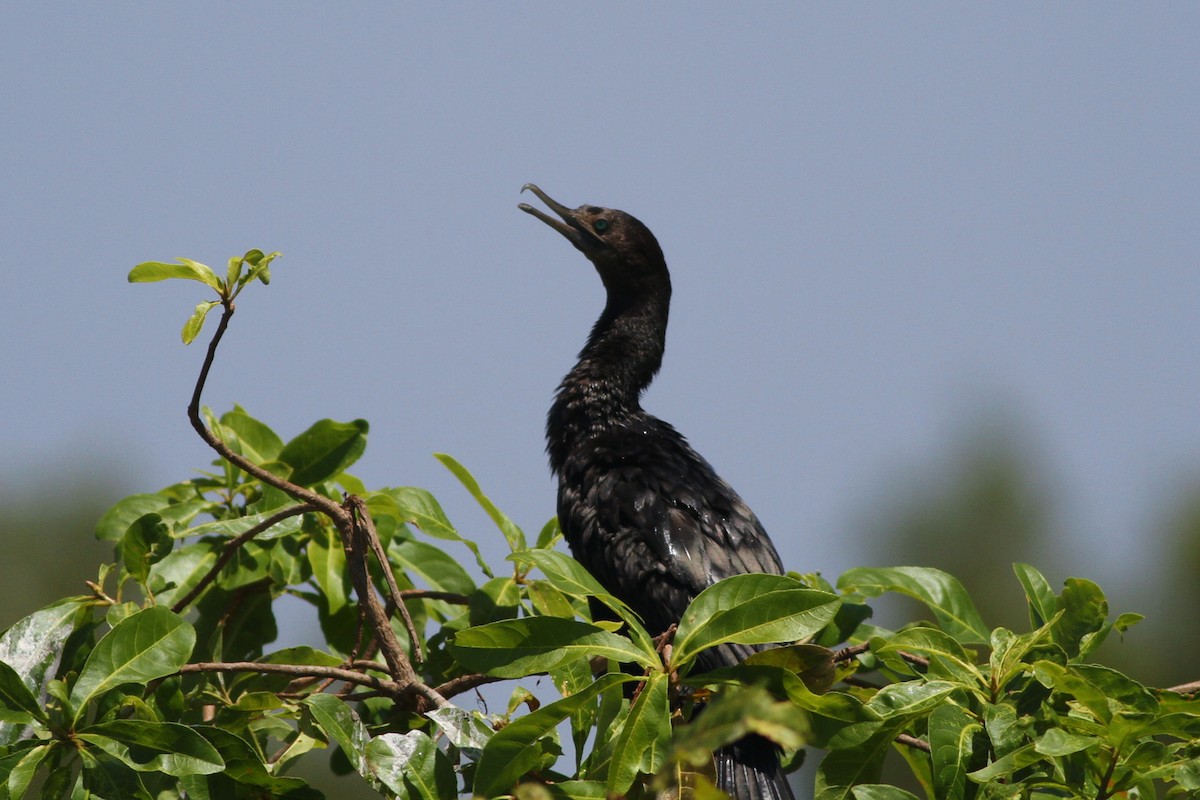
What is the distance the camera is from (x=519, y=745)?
2.02m

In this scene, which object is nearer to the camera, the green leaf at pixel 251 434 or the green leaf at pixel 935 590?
the green leaf at pixel 935 590

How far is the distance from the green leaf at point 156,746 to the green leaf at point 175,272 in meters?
0.83

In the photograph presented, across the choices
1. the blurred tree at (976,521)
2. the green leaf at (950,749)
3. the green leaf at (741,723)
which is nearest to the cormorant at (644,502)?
the green leaf at (950,749)

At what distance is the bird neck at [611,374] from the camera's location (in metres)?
4.46

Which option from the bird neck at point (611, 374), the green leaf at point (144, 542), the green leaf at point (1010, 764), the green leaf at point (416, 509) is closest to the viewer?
the green leaf at point (1010, 764)

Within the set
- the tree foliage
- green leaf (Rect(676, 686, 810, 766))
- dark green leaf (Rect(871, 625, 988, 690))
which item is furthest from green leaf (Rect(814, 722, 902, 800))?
green leaf (Rect(676, 686, 810, 766))

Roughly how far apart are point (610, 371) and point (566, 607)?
7.97 feet

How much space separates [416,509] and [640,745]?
53.8 inches

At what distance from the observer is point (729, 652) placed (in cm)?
319

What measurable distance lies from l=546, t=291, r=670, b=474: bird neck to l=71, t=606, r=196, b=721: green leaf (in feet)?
7.13

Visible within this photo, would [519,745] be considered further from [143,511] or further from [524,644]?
[143,511]

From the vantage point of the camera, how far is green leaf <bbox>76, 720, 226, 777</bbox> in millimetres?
2125

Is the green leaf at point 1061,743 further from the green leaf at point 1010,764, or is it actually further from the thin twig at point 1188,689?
the thin twig at point 1188,689

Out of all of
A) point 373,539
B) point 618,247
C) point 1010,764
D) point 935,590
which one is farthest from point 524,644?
point 618,247
